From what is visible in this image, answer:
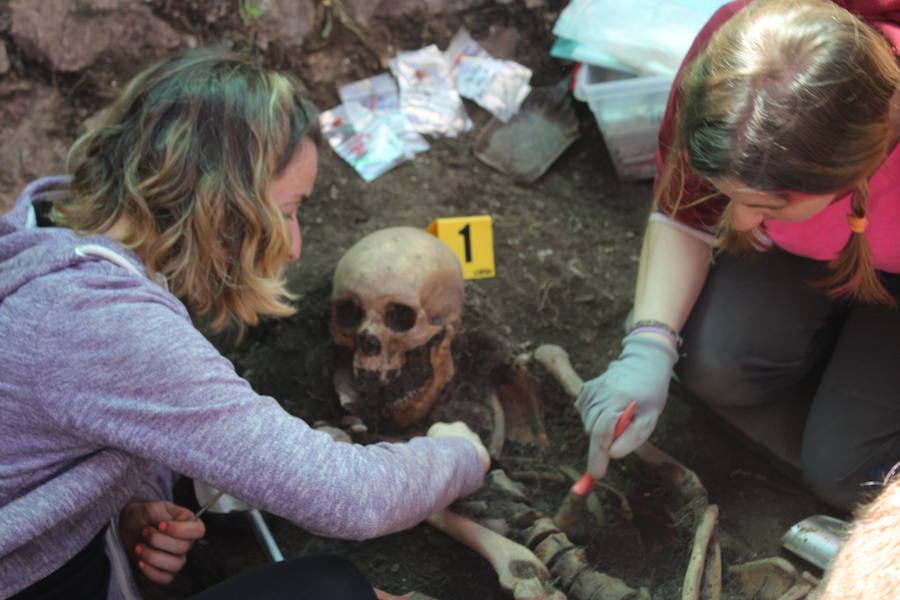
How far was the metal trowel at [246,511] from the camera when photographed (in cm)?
204

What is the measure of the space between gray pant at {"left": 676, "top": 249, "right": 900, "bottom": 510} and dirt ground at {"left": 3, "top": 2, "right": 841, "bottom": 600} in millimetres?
159

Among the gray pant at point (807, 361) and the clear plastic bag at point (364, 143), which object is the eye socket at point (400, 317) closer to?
the gray pant at point (807, 361)

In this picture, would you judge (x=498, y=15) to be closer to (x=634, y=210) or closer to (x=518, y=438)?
→ (x=634, y=210)

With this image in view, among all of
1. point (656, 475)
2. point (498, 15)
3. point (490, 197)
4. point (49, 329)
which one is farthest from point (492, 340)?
point (498, 15)

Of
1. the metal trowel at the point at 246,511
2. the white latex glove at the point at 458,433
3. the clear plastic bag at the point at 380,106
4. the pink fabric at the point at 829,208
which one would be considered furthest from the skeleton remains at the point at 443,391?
the clear plastic bag at the point at 380,106

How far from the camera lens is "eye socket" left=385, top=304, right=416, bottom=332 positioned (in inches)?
87.9

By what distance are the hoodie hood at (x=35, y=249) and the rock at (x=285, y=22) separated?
1.57 m

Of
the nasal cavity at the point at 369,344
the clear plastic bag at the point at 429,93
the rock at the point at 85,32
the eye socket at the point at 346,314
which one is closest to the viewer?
the nasal cavity at the point at 369,344

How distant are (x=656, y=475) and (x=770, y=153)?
1.01 m

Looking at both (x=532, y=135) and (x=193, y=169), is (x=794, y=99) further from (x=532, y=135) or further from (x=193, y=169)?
(x=532, y=135)

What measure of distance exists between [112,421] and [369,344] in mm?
862

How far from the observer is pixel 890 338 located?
2.14 meters

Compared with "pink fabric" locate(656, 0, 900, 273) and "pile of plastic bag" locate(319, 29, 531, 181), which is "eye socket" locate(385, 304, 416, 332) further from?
"pile of plastic bag" locate(319, 29, 531, 181)

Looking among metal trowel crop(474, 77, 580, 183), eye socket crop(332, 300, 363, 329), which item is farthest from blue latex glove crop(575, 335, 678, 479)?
metal trowel crop(474, 77, 580, 183)
